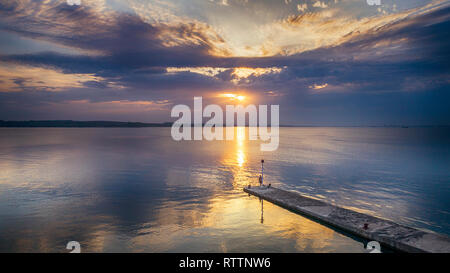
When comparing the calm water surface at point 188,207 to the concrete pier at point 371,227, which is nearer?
the concrete pier at point 371,227

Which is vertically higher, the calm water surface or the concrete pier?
the concrete pier

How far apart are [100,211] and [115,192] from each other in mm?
8516

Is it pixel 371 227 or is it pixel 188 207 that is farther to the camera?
pixel 188 207

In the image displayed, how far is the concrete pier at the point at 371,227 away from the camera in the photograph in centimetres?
1791

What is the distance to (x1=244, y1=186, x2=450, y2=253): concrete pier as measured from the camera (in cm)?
1791

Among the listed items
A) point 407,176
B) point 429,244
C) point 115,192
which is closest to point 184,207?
point 115,192

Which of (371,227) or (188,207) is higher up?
(371,227)

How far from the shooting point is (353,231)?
2133 centimetres

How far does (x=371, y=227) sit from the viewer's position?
21359 millimetres

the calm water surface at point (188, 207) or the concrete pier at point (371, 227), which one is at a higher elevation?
the concrete pier at point (371, 227)

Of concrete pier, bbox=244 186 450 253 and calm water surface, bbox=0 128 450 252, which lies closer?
concrete pier, bbox=244 186 450 253
